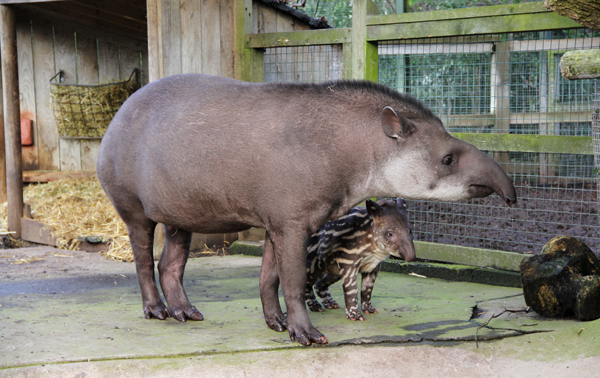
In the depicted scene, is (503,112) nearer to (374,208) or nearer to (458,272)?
(458,272)

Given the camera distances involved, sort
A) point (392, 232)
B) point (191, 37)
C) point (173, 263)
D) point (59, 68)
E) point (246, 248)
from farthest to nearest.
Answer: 1. point (59, 68)
2. point (246, 248)
3. point (191, 37)
4. point (173, 263)
5. point (392, 232)

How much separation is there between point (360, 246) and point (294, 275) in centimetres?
63

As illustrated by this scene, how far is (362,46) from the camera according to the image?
5.73 metres

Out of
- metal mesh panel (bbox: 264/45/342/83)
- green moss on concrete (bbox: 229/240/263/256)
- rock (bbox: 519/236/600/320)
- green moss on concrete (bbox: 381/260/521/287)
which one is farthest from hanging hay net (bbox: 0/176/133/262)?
rock (bbox: 519/236/600/320)

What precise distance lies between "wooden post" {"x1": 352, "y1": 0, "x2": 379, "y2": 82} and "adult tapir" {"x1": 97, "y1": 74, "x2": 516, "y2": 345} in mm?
2078

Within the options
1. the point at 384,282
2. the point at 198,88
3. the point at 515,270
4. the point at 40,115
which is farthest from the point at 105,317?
the point at 40,115

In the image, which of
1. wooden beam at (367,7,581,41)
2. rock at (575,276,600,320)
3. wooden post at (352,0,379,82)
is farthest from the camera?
wooden post at (352,0,379,82)

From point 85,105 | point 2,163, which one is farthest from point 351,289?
point 85,105

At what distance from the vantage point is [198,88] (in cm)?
393

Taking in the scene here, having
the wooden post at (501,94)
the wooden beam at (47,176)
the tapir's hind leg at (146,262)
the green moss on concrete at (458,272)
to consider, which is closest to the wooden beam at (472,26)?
the wooden post at (501,94)

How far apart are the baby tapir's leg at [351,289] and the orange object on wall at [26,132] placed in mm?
6488

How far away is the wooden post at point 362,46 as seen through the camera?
571 cm

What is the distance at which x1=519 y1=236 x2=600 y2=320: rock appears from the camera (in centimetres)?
394

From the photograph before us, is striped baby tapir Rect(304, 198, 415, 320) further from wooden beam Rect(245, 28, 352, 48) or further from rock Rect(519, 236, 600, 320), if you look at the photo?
wooden beam Rect(245, 28, 352, 48)
